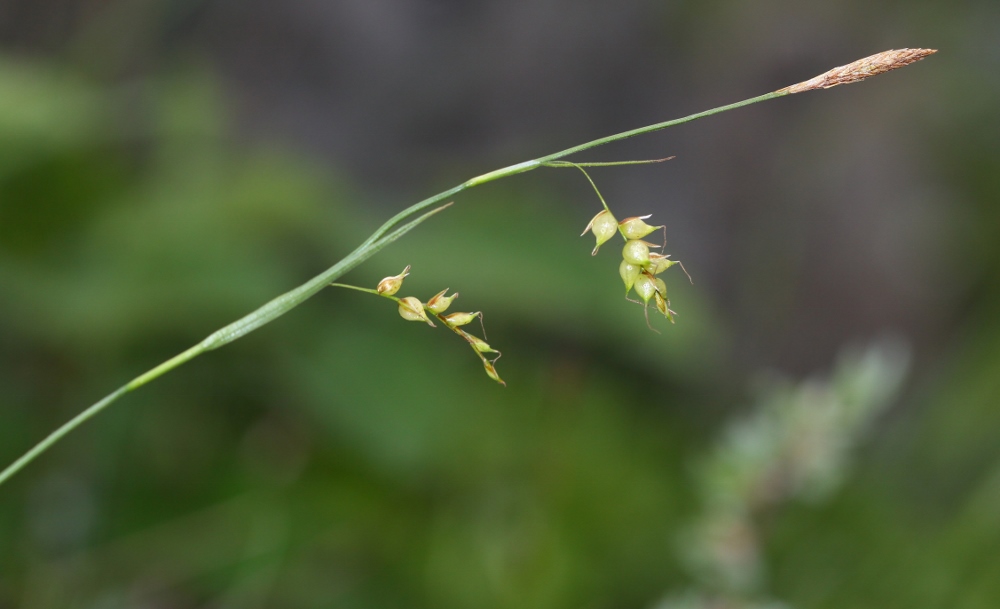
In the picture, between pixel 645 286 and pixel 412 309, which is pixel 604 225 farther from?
pixel 412 309

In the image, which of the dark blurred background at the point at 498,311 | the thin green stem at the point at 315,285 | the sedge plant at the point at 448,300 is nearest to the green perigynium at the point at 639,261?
the sedge plant at the point at 448,300

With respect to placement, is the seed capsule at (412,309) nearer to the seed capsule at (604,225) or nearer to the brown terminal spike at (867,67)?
the seed capsule at (604,225)

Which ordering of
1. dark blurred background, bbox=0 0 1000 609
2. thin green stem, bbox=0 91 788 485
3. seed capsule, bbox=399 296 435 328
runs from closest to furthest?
thin green stem, bbox=0 91 788 485 → seed capsule, bbox=399 296 435 328 → dark blurred background, bbox=0 0 1000 609

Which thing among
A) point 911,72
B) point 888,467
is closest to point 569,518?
point 888,467

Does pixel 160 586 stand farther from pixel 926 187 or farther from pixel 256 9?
pixel 926 187

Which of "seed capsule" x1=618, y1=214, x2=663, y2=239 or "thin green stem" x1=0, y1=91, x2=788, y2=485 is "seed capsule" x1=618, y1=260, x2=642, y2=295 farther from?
"thin green stem" x1=0, y1=91, x2=788, y2=485

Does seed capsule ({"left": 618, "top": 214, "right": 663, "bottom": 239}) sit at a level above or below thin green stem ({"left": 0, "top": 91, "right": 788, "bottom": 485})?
above

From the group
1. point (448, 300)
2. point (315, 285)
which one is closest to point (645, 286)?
point (448, 300)

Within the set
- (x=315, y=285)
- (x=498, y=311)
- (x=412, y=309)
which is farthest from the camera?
(x=498, y=311)

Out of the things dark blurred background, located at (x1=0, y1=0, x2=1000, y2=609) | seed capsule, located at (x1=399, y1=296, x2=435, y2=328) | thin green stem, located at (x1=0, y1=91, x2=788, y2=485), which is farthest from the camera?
dark blurred background, located at (x1=0, y1=0, x2=1000, y2=609)

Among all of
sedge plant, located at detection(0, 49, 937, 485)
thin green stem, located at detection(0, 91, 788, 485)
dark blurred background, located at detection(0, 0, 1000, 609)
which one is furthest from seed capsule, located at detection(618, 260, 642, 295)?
dark blurred background, located at detection(0, 0, 1000, 609)

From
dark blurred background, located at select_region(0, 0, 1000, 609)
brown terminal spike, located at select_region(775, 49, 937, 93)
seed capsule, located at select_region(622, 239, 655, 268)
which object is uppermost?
dark blurred background, located at select_region(0, 0, 1000, 609)
